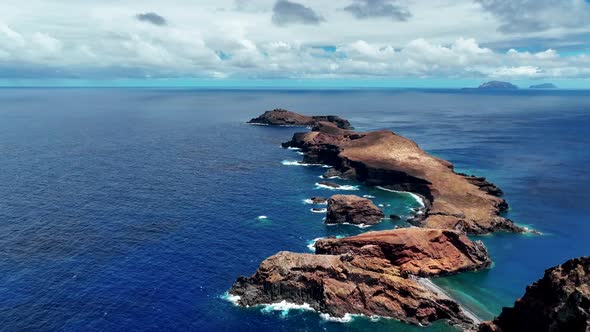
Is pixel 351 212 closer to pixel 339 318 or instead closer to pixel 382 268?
pixel 382 268

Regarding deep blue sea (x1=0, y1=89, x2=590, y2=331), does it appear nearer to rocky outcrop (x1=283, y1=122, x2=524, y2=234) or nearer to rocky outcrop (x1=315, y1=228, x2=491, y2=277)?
rocky outcrop (x1=315, y1=228, x2=491, y2=277)

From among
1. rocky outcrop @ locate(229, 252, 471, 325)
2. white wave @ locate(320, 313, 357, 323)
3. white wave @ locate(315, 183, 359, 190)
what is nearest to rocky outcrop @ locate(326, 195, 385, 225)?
white wave @ locate(315, 183, 359, 190)

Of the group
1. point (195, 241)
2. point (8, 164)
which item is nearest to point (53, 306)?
point (195, 241)

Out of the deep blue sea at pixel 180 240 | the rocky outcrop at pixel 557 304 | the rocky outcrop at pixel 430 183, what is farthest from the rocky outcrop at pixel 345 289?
the rocky outcrop at pixel 430 183

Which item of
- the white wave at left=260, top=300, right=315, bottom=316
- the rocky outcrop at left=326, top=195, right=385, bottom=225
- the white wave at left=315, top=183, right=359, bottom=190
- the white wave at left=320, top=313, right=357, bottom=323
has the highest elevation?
the rocky outcrop at left=326, top=195, right=385, bottom=225

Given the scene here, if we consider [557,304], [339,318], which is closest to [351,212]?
[339,318]

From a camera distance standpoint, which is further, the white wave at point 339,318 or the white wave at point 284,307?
the white wave at point 284,307

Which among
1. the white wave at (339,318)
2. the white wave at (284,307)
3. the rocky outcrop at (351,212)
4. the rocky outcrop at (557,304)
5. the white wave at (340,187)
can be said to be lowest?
the white wave at (339,318)

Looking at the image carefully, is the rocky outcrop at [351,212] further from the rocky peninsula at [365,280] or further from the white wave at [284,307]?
the white wave at [284,307]
